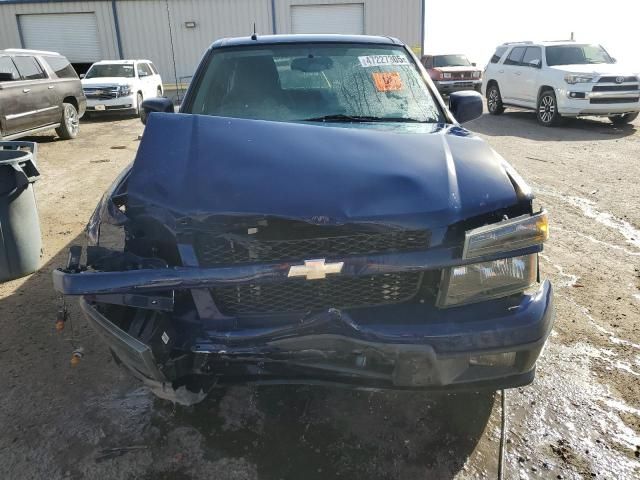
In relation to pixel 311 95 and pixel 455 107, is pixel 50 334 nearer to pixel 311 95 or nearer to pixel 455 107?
pixel 311 95

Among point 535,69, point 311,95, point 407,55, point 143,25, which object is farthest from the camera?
point 143,25

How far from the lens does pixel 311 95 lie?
3211 millimetres

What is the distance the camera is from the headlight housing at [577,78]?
1031 cm

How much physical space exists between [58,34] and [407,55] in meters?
22.9

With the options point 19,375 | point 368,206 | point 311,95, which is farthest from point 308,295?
point 19,375

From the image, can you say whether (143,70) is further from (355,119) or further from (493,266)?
(493,266)

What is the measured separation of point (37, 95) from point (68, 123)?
133 centimetres

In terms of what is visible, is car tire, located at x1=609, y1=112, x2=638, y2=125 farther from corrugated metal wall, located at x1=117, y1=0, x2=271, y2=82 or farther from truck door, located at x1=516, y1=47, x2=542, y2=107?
corrugated metal wall, located at x1=117, y1=0, x2=271, y2=82

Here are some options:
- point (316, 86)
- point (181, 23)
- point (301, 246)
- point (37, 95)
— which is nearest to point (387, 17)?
point (181, 23)

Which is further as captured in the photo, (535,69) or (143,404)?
(535,69)

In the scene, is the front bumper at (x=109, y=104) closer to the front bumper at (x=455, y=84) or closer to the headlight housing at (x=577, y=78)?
the front bumper at (x=455, y=84)

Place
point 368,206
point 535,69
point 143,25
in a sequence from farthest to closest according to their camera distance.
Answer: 1. point 143,25
2. point 535,69
3. point 368,206

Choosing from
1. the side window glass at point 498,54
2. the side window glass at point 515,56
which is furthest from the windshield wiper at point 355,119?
the side window glass at point 498,54

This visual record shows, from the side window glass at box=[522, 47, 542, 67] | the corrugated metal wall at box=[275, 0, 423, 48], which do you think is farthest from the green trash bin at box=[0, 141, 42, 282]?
the corrugated metal wall at box=[275, 0, 423, 48]
